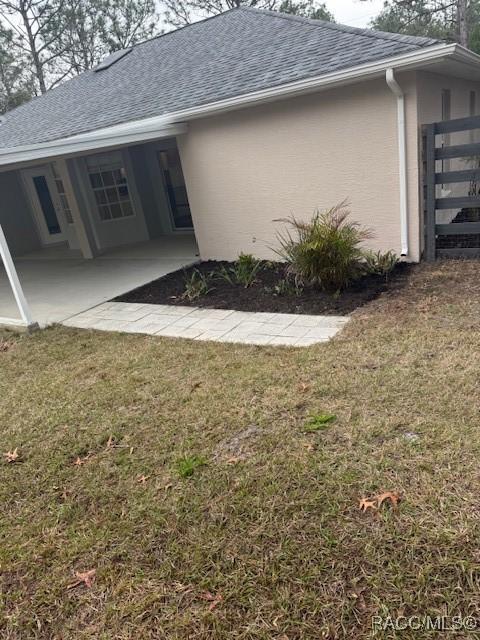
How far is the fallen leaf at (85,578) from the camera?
2.28m

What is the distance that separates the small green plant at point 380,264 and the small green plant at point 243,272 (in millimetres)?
1691

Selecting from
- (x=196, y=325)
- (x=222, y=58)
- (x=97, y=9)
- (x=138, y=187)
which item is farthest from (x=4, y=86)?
(x=196, y=325)

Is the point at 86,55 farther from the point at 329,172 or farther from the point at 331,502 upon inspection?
the point at 331,502

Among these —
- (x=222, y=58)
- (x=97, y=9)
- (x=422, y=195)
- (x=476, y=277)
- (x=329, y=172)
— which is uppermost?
(x=97, y=9)

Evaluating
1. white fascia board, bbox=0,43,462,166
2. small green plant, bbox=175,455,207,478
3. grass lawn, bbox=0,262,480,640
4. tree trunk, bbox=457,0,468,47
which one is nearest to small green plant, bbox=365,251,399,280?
grass lawn, bbox=0,262,480,640

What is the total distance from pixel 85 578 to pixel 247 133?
6.74 metres

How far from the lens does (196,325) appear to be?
5.72 meters

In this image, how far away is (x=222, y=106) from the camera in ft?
23.6

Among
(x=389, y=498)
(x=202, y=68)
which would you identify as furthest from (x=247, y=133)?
(x=389, y=498)

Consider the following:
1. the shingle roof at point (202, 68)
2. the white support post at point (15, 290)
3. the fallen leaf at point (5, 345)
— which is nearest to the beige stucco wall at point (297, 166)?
the shingle roof at point (202, 68)

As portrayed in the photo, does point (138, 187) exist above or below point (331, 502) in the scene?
above

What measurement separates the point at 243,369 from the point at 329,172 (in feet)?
13.1

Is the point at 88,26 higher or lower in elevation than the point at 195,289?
higher

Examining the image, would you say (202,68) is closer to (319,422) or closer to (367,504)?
(319,422)
